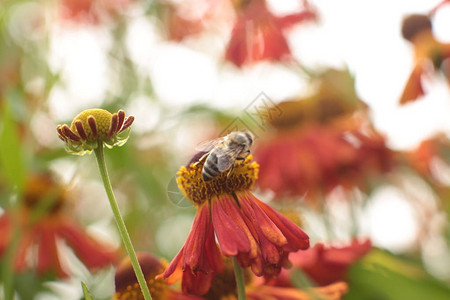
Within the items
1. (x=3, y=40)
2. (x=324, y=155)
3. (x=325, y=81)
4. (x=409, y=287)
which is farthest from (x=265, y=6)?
(x=409, y=287)

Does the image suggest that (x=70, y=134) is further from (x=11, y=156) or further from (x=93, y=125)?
(x=11, y=156)

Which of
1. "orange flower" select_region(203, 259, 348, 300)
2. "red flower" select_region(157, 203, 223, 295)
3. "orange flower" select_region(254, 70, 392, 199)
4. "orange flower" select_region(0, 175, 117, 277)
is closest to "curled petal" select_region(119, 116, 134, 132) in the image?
"red flower" select_region(157, 203, 223, 295)

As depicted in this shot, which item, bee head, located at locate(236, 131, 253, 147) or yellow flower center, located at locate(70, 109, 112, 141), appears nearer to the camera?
yellow flower center, located at locate(70, 109, 112, 141)

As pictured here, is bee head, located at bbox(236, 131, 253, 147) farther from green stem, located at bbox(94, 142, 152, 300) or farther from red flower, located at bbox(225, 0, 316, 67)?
red flower, located at bbox(225, 0, 316, 67)

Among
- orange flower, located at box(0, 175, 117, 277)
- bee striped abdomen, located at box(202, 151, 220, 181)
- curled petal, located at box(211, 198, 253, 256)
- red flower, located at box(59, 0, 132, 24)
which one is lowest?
orange flower, located at box(0, 175, 117, 277)

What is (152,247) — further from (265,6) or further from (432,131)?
(432,131)

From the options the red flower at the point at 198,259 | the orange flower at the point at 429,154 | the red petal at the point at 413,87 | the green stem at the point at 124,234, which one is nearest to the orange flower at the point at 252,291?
the red flower at the point at 198,259

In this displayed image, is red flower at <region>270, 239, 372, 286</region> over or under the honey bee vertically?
under
